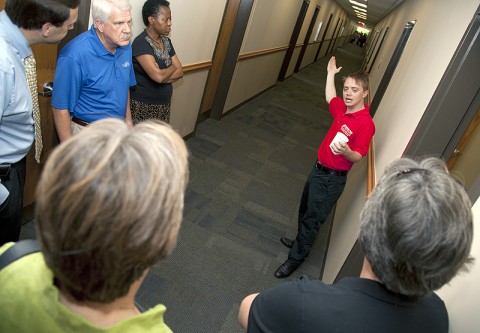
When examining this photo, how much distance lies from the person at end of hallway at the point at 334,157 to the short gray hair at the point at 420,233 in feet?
4.36

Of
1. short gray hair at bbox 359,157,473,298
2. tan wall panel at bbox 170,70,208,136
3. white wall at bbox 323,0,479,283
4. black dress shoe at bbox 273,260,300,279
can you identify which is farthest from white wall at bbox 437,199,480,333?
tan wall panel at bbox 170,70,208,136

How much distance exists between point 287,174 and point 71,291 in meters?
3.81

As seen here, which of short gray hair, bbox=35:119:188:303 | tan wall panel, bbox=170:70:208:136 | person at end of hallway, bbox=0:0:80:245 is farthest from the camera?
tan wall panel, bbox=170:70:208:136

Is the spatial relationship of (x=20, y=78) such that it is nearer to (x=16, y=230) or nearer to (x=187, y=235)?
(x=16, y=230)

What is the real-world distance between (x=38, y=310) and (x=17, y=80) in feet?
3.61

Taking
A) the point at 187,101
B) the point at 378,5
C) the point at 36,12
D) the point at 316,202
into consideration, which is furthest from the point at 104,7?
the point at 378,5

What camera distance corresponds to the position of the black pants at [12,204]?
153 centimetres

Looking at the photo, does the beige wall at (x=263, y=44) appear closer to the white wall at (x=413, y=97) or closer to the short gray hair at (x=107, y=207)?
the white wall at (x=413, y=97)

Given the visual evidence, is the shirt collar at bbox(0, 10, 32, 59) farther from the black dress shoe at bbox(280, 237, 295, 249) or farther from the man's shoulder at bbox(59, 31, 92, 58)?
the black dress shoe at bbox(280, 237, 295, 249)

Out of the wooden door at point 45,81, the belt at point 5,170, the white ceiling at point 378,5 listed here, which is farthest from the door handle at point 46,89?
the white ceiling at point 378,5

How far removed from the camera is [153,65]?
8.16ft

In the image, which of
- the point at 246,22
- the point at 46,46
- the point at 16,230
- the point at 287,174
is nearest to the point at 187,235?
the point at 16,230

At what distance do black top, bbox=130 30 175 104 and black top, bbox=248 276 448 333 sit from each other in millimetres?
2107

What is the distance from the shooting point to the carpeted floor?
2.24 metres
